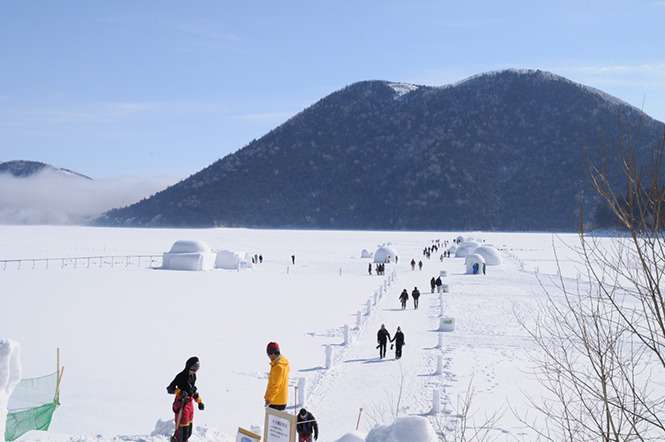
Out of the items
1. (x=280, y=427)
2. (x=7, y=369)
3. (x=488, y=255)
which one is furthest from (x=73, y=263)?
(x=280, y=427)

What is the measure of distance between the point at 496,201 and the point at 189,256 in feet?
420

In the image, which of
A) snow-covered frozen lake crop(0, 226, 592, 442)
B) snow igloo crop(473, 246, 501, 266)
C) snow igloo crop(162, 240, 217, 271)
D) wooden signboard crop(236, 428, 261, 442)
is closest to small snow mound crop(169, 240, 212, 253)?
snow igloo crop(162, 240, 217, 271)

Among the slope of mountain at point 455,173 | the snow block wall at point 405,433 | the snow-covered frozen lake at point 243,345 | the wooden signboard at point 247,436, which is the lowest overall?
the snow-covered frozen lake at point 243,345

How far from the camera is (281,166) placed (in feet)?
656

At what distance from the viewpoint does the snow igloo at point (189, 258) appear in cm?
4062

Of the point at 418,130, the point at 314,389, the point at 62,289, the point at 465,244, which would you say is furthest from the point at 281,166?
the point at 314,389

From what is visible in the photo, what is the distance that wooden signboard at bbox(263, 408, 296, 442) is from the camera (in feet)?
20.5

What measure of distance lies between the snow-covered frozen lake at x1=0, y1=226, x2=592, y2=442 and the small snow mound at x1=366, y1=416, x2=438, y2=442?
2478 millimetres

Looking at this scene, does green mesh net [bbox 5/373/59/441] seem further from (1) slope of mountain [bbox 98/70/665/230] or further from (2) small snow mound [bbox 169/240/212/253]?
(1) slope of mountain [bbox 98/70/665/230]

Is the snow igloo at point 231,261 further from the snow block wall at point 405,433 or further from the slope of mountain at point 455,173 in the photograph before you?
the slope of mountain at point 455,173

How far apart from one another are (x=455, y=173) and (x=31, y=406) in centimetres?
16451

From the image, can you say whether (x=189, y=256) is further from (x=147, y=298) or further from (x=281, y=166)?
(x=281, y=166)

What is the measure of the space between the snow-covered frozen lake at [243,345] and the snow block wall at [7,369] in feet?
9.46

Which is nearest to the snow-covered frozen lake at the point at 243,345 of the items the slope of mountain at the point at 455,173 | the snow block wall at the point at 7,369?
the snow block wall at the point at 7,369
